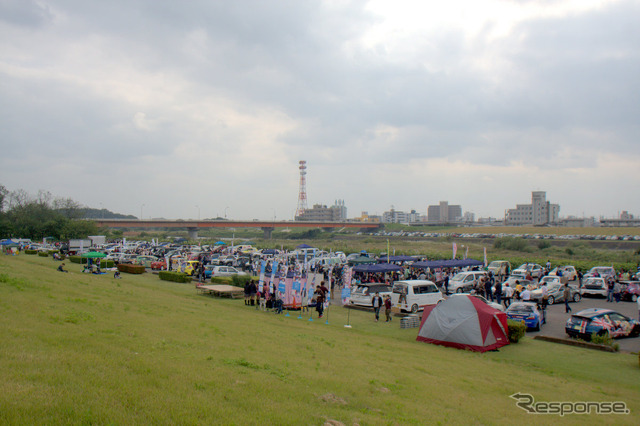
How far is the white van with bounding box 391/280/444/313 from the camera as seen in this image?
2106 centimetres

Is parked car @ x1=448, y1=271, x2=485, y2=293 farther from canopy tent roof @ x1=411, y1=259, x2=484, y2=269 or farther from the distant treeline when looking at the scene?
the distant treeline

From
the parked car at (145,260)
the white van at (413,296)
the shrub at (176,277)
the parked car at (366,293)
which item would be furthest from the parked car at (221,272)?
the white van at (413,296)

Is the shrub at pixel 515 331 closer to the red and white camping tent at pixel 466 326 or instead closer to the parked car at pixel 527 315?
the red and white camping tent at pixel 466 326

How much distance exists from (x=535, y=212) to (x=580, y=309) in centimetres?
16335

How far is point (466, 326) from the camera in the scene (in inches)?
584

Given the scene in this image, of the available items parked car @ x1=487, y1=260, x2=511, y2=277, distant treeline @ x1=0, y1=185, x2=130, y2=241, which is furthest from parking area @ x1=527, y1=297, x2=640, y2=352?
distant treeline @ x1=0, y1=185, x2=130, y2=241

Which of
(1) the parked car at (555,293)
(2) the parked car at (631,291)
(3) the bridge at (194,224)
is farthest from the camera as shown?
(3) the bridge at (194,224)

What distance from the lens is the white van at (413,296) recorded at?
2106 cm

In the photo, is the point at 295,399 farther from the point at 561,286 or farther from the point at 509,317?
the point at 561,286

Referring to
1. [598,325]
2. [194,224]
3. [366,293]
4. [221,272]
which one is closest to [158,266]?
[221,272]

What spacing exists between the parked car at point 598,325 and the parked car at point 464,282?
1165cm

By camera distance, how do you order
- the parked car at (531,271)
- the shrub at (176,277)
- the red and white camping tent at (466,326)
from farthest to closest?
the parked car at (531,271) < the shrub at (176,277) < the red and white camping tent at (466,326)

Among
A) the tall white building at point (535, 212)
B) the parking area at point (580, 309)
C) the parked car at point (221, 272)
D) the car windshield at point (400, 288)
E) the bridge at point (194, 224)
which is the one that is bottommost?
the parking area at point (580, 309)

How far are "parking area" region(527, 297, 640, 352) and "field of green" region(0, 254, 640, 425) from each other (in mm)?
1867
